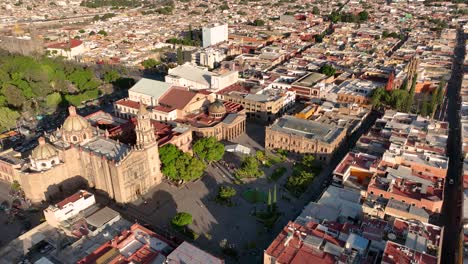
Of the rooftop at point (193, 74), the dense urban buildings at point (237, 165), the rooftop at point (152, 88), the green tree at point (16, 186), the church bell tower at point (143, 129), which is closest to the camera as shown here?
the dense urban buildings at point (237, 165)

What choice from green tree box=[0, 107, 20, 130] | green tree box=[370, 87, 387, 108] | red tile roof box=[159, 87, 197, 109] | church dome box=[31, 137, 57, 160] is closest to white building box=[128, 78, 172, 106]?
red tile roof box=[159, 87, 197, 109]

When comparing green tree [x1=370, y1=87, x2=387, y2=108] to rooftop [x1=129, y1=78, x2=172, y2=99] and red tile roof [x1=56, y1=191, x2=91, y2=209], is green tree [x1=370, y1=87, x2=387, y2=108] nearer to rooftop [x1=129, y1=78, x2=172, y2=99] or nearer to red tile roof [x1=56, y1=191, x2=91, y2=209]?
rooftop [x1=129, y1=78, x2=172, y2=99]

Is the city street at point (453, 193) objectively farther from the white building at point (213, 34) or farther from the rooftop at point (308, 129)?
the white building at point (213, 34)

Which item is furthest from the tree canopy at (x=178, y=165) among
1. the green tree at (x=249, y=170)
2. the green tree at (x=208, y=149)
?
the green tree at (x=249, y=170)

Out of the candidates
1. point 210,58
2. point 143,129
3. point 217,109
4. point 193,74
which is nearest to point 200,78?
point 193,74

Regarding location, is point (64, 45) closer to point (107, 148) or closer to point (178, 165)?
point (107, 148)

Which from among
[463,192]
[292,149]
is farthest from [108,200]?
[463,192]

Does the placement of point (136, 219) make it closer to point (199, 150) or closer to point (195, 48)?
point (199, 150)
